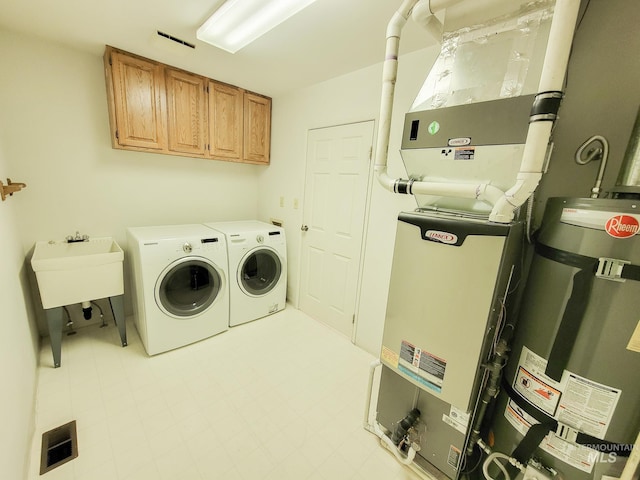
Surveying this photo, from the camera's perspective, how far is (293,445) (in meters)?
1.40

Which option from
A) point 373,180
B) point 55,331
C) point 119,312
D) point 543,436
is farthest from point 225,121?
point 543,436

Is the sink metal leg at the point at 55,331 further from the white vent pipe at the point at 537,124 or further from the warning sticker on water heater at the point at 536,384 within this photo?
the warning sticker on water heater at the point at 536,384

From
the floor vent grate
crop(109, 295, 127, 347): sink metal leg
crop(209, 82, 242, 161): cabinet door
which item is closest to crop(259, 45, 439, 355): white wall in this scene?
crop(209, 82, 242, 161): cabinet door

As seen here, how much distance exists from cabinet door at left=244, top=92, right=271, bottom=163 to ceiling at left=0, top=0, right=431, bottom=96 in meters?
0.47

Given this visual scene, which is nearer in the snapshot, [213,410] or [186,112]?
[213,410]

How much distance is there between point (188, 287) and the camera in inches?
86.8

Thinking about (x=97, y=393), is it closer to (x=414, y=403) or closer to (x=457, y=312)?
(x=414, y=403)

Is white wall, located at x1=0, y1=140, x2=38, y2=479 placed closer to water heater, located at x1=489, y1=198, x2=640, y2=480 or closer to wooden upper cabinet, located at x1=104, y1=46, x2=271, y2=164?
wooden upper cabinet, located at x1=104, y1=46, x2=271, y2=164

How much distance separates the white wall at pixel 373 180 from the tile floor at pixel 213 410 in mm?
589

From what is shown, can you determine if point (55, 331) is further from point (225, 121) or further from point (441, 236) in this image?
point (441, 236)

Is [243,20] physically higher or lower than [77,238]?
higher

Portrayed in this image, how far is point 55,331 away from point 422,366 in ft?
7.86

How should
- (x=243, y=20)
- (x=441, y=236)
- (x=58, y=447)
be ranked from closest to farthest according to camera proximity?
(x=441, y=236) → (x=58, y=447) → (x=243, y=20)

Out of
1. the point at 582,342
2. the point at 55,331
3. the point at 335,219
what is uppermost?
the point at 335,219
